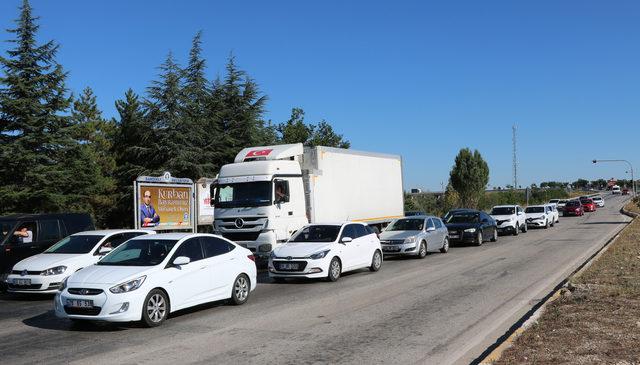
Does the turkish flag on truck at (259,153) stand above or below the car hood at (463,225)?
above

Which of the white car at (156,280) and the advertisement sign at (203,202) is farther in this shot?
the advertisement sign at (203,202)

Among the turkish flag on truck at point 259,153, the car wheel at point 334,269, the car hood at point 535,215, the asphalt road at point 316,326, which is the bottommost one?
the asphalt road at point 316,326

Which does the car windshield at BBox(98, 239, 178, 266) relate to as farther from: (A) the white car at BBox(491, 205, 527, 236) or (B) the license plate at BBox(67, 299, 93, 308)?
(A) the white car at BBox(491, 205, 527, 236)

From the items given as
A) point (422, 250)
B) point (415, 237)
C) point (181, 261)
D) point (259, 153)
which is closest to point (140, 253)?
point (181, 261)

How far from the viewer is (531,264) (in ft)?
56.9

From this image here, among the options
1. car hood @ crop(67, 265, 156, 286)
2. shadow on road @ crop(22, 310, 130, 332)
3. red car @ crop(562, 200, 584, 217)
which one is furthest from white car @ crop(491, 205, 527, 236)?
shadow on road @ crop(22, 310, 130, 332)

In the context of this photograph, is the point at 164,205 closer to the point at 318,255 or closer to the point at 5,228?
the point at 5,228

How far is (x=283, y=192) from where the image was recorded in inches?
688

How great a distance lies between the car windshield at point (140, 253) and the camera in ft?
32.6

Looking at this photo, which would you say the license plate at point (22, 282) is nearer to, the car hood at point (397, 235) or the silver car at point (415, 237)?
the silver car at point (415, 237)

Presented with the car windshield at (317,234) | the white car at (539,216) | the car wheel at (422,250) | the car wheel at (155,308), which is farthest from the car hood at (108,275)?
the white car at (539,216)

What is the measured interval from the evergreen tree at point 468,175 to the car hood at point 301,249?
49632 mm

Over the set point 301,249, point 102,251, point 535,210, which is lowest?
point 301,249

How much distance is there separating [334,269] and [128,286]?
6549 millimetres
